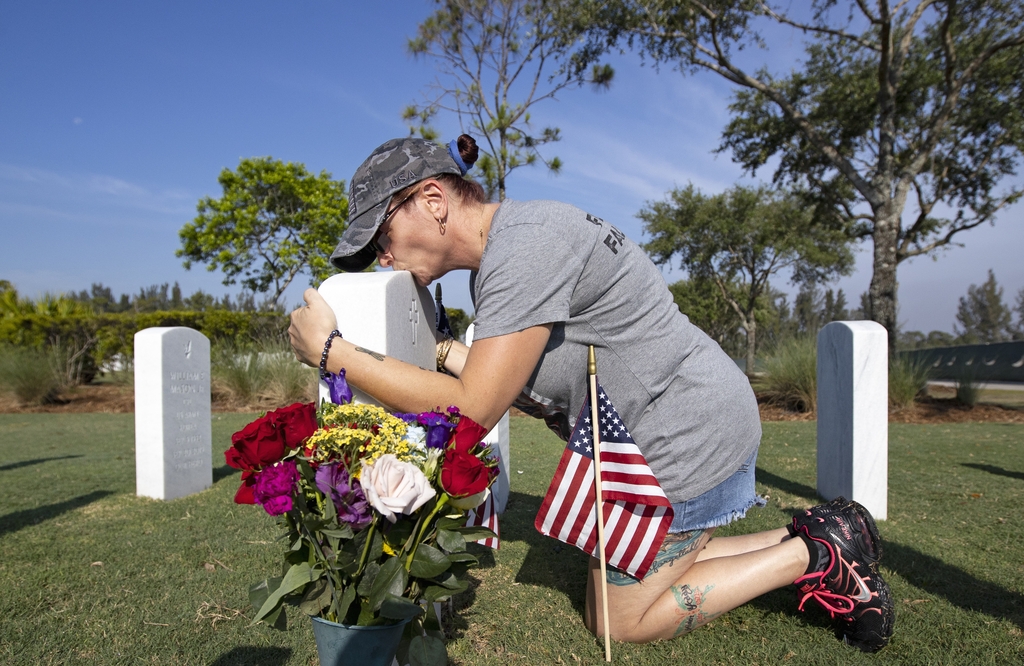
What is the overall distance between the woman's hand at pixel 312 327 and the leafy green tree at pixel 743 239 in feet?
79.2

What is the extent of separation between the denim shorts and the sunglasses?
1.38 meters

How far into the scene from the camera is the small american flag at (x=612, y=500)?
7.09 feet

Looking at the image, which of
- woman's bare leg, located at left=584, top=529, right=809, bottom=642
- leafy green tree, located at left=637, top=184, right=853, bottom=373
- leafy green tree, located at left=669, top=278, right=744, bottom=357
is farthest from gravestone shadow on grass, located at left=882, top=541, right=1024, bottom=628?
leafy green tree, located at left=669, top=278, right=744, bottom=357

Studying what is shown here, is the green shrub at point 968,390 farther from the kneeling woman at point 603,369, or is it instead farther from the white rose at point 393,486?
the white rose at point 393,486

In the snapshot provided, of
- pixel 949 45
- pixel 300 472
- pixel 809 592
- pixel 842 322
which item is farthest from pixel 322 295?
pixel 949 45

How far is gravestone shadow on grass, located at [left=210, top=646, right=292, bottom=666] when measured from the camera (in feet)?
6.87

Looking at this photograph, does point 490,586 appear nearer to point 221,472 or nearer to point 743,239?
point 221,472

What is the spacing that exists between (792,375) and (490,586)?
31.1 ft

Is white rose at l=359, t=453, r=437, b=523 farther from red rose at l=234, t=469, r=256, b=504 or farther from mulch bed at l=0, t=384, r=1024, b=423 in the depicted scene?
mulch bed at l=0, t=384, r=1024, b=423

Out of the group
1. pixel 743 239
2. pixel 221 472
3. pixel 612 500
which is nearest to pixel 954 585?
pixel 612 500

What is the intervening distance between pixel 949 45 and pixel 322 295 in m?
14.6

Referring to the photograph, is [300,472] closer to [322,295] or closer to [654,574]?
[322,295]

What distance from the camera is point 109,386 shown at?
49.3 ft

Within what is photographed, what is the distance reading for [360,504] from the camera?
1.40 metres
